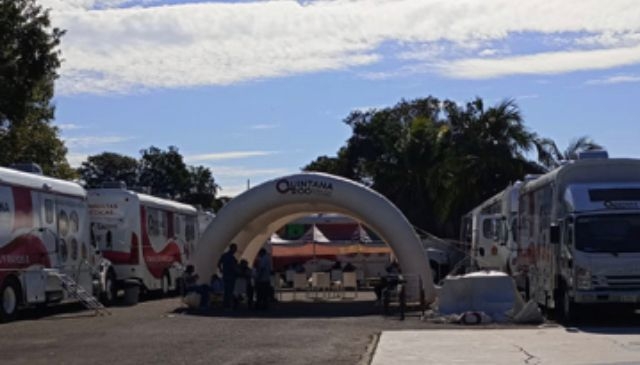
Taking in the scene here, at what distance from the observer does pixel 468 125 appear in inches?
1984

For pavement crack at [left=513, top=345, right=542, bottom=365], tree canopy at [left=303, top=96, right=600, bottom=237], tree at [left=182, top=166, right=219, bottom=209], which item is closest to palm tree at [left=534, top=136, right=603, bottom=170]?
tree canopy at [left=303, top=96, right=600, bottom=237]

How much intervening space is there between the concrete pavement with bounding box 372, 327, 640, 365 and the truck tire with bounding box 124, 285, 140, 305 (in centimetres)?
1414

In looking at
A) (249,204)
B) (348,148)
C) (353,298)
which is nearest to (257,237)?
(353,298)

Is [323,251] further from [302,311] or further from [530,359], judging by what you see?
[530,359]

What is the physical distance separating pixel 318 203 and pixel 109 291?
681cm

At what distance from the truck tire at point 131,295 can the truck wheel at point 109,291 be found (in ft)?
1.26

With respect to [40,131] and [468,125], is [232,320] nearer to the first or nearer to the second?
[40,131]

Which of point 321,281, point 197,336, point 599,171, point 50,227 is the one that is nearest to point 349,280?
point 321,281

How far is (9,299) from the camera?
2450 cm

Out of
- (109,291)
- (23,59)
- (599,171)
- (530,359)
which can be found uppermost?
(23,59)

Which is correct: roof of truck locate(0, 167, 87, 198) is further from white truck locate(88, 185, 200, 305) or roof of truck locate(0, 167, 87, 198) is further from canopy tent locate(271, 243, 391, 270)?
canopy tent locate(271, 243, 391, 270)

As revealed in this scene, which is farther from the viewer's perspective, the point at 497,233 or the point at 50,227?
the point at 497,233

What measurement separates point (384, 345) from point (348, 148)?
2800 inches

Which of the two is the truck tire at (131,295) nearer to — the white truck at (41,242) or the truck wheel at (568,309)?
the white truck at (41,242)
